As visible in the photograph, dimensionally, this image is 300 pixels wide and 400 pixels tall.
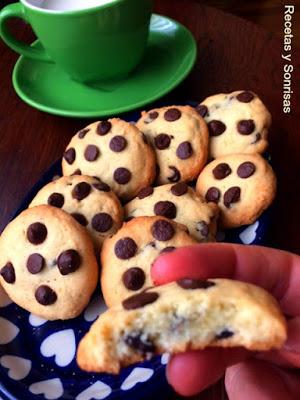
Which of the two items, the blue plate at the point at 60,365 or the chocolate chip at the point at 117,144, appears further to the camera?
the chocolate chip at the point at 117,144

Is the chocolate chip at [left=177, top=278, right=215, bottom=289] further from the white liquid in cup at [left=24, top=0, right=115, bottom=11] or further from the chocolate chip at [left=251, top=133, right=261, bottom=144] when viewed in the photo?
the white liquid in cup at [left=24, top=0, right=115, bottom=11]

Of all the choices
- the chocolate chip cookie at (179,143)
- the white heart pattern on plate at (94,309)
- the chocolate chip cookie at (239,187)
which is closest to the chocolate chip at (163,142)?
the chocolate chip cookie at (179,143)

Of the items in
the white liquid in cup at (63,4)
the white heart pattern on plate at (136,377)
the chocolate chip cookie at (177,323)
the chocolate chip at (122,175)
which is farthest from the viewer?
the white liquid in cup at (63,4)

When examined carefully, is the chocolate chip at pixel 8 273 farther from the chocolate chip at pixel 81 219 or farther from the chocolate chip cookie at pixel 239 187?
the chocolate chip cookie at pixel 239 187

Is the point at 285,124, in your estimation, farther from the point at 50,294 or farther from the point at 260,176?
the point at 50,294

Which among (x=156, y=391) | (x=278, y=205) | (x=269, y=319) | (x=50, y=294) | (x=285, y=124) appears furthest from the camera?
(x=285, y=124)

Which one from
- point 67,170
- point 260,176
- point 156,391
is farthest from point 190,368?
point 67,170
